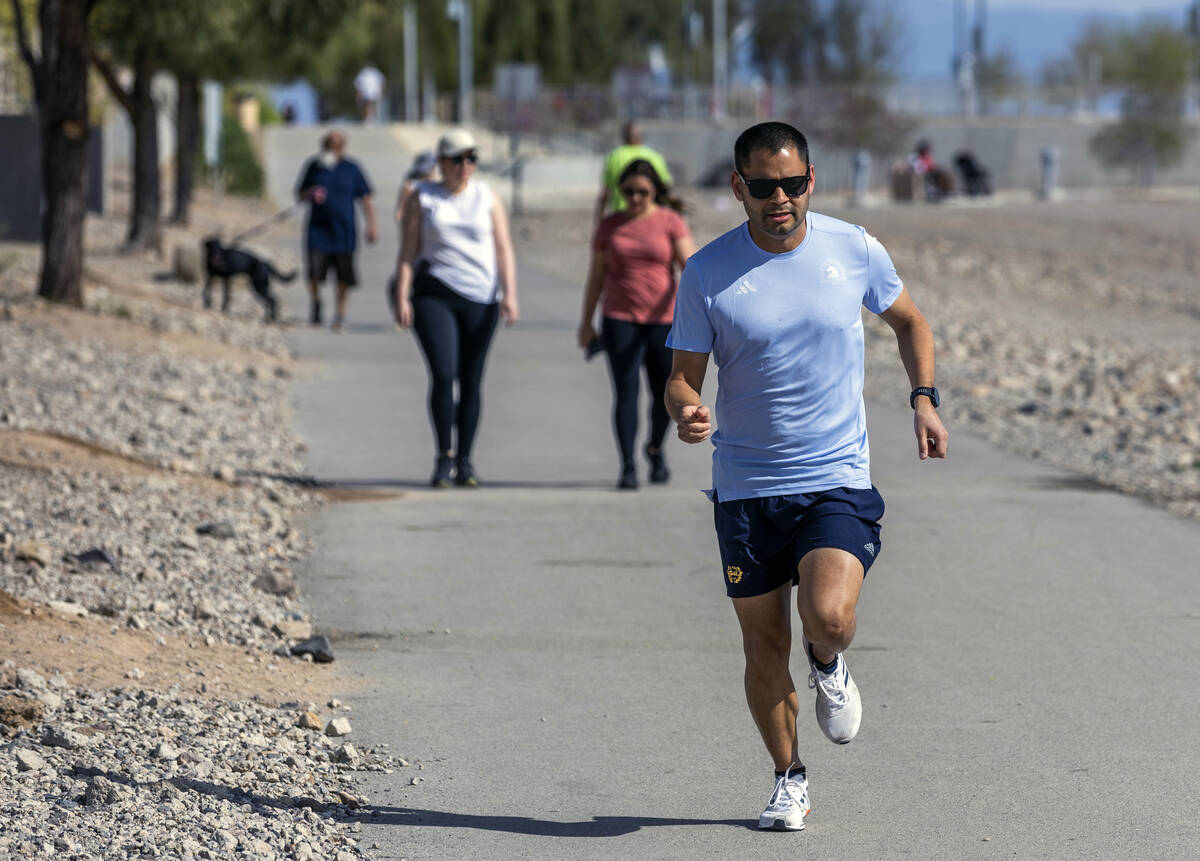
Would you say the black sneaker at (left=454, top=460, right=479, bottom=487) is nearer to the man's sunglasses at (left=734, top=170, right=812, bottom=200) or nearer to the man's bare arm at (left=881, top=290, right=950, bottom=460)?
the man's bare arm at (left=881, top=290, right=950, bottom=460)

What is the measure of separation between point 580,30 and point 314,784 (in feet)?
269

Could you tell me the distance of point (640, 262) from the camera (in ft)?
32.3

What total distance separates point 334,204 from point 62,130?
9.08 feet

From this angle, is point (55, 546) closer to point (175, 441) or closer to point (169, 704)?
point (169, 704)

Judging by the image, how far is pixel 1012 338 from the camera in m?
20.4

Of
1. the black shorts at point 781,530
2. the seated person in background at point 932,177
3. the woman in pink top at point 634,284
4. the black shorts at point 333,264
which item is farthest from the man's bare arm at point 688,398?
the seated person in background at point 932,177

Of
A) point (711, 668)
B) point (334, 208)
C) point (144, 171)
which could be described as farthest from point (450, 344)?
point (144, 171)

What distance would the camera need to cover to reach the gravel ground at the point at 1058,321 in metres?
12.4

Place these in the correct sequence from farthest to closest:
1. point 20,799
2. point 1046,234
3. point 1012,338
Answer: point 1046,234 < point 1012,338 < point 20,799

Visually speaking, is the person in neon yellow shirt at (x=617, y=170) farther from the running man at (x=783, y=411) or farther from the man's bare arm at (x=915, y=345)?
the running man at (x=783, y=411)

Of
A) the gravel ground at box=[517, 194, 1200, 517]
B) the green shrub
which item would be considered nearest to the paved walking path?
the gravel ground at box=[517, 194, 1200, 517]

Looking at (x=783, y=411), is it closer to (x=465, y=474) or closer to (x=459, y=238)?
(x=459, y=238)

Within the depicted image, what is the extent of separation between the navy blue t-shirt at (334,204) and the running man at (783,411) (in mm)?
13367

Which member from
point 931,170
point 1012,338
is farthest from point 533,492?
point 931,170
